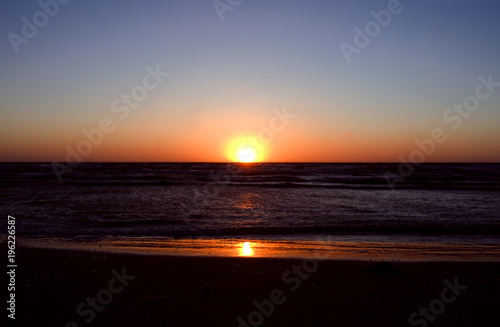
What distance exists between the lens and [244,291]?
21.2 feet

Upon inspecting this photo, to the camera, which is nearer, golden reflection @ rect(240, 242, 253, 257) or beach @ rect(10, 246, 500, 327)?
beach @ rect(10, 246, 500, 327)

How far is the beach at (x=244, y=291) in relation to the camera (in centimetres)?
536

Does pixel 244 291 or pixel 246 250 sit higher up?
pixel 246 250

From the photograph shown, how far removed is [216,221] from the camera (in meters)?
16.0

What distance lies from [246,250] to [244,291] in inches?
145

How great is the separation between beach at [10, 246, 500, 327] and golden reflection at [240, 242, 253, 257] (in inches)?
30.0

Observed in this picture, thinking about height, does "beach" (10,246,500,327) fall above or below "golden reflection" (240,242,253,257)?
below

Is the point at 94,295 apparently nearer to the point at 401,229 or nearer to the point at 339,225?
the point at 339,225

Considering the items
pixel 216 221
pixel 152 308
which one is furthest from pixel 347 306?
pixel 216 221

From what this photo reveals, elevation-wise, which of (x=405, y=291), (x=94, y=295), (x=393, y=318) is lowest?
(x=393, y=318)

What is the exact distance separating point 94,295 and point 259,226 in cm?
933

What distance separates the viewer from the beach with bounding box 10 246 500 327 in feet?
17.6

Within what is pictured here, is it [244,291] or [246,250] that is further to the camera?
[246,250]

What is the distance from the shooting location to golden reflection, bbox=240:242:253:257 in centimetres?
949
